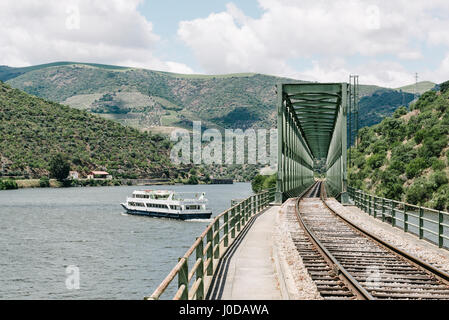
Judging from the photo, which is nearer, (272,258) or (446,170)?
(272,258)

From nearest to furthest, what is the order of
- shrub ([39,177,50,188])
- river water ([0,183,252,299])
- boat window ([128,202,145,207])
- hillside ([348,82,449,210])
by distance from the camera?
1. river water ([0,183,252,299])
2. hillside ([348,82,449,210])
3. boat window ([128,202,145,207])
4. shrub ([39,177,50,188])

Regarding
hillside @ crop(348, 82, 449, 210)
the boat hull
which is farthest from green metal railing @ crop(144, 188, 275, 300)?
the boat hull

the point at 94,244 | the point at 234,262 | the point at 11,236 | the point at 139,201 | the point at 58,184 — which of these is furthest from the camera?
the point at 58,184

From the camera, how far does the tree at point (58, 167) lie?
16624 cm

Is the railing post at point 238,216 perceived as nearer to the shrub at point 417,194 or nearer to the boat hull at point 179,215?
the shrub at point 417,194

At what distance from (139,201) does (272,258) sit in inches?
3013

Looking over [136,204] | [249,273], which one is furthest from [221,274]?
[136,204]

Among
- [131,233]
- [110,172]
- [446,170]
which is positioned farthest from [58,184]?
[446,170]

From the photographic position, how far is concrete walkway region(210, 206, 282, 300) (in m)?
9.87

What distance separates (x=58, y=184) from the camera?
560 feet

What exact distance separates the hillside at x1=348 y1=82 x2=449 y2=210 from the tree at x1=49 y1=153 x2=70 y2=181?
96541mm

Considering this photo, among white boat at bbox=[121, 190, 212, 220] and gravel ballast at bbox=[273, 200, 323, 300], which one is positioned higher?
gravel ballast at bbox=[273, 200, 323, 300]

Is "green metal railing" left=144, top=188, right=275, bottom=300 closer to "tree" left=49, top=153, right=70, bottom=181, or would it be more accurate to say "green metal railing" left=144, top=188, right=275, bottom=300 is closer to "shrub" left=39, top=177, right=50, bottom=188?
"shrub" left=39, top=177, right=50, bottom=188
